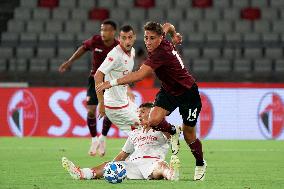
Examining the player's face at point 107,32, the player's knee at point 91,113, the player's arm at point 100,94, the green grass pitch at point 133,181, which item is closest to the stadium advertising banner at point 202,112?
the green grass pitch at point 133,181

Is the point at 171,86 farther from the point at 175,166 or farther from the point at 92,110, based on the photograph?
the point at 92,110

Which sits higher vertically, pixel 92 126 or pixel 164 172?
pixel 164 172

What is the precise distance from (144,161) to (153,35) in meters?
1.41

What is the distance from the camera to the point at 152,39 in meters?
9.30

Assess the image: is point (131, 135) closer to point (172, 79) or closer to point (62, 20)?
point (172, 79)

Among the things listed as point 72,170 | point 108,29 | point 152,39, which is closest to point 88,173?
point 72,170

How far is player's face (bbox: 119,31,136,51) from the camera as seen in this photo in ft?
39.7

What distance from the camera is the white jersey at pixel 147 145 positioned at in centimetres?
952

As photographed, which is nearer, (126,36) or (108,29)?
(126,36)

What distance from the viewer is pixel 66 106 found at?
19.5 metres

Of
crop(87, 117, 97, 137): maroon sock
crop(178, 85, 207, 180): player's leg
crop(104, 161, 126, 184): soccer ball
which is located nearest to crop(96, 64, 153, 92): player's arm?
crop(178, 85, 207, 180): player's leg

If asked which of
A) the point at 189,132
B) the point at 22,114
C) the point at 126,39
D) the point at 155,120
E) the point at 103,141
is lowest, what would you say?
the point at 22,114

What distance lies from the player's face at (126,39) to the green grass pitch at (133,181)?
5.87 feet

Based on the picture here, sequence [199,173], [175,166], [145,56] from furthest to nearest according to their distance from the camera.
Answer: [145,56]
[199,173]
[175,166]
